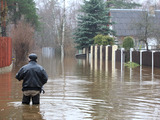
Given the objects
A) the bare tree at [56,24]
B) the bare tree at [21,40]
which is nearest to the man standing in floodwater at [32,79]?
the bare tree at [21,40]

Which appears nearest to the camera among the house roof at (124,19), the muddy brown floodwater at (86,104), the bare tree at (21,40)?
the muddy brown floodwater at (86,104)

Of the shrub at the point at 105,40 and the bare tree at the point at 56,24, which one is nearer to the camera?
the shrub at the point at 105,40

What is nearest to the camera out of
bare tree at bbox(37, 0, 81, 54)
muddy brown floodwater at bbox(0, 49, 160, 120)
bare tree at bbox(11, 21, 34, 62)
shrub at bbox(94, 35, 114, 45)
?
muddy brown floodwater at bbox(0, 49, 160, 120)

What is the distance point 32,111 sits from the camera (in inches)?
327

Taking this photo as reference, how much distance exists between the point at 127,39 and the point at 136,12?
2264cm

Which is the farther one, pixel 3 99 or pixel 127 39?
pixel 127 39

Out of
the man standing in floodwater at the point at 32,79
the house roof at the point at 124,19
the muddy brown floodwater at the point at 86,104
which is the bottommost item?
the muddy brown floodwater at the point at 86,104

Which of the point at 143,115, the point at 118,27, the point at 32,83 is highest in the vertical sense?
the point at 118,27

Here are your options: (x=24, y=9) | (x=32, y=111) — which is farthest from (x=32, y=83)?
(x=24, y=9)

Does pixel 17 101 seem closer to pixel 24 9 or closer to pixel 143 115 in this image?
pixel 143 115

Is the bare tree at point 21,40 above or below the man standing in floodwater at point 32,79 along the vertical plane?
above

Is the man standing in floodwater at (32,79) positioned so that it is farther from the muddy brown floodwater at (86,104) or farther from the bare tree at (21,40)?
the bare tree at (21,40)

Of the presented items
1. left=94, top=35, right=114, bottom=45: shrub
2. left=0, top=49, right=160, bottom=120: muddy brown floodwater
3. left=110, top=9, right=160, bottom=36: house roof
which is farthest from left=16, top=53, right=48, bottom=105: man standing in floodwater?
left=110, top=9, right=160, bottom=36: house roof

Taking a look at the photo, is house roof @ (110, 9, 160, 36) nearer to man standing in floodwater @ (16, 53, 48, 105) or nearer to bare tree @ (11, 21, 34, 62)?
bare tree @ (11, 21, 34, 62)
